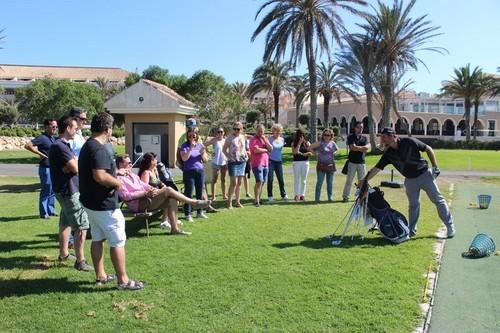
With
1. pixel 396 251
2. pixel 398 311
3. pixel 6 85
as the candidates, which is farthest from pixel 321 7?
pixel 6 85

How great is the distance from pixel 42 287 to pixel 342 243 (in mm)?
4070

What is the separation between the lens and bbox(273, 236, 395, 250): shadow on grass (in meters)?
7.11

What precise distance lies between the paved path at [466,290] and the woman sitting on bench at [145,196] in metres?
3.34

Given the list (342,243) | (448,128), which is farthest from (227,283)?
(448,128)

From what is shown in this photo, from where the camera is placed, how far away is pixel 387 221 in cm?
732

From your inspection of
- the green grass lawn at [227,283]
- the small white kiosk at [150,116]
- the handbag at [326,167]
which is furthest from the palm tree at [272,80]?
the green grass lawn at [227,283]

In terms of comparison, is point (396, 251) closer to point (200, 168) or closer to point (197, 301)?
point (197, 301)

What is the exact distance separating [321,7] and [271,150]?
17848mm

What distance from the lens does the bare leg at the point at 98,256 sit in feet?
17.1

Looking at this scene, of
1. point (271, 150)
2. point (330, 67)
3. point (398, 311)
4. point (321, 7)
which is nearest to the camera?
point (398, 311)

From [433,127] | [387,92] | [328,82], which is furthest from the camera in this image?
[433,127]

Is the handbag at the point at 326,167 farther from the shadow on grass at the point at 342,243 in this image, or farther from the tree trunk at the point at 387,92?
the tree trunk at the point at 387,92

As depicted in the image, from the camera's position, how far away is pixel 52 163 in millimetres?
5887

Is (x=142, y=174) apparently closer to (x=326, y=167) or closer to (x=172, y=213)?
(x=172, y=213)
